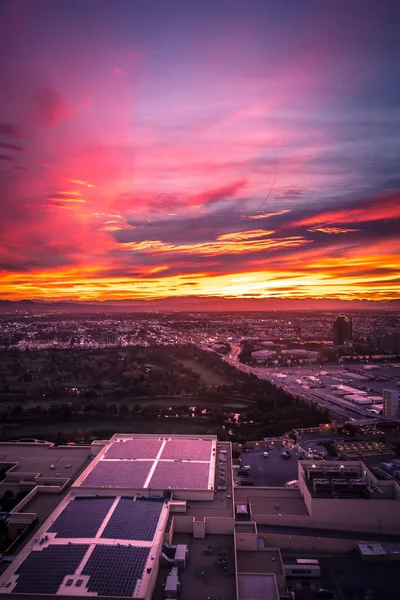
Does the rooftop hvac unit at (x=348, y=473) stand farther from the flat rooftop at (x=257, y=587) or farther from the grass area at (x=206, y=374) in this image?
the grass area at (x=206, y=374)

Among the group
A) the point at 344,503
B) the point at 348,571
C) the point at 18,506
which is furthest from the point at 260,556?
the point at 18,506

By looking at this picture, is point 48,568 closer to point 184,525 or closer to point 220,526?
point 184,525

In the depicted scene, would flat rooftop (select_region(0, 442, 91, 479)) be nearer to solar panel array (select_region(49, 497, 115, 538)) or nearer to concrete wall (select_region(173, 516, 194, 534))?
solar panel array (select_region(49, 497, 115, 538))

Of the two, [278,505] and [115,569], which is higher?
[115,569]

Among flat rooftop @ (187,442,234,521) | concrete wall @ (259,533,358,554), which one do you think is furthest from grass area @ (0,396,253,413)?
concrete wall @ (259,533,358,554)

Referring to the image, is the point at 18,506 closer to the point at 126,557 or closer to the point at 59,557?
the point at 59,557

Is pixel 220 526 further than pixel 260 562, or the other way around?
pixel 220 526

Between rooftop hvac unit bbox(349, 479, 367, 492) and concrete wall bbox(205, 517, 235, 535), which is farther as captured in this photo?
rooftop hvac unit bbox(349, 479, 367, 492)

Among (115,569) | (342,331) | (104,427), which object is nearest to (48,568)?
(115,569)
